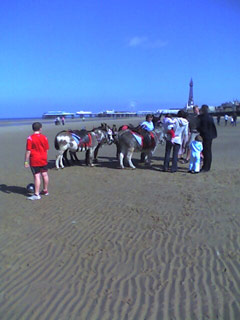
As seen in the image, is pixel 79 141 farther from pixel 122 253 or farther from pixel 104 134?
pixel 122 253

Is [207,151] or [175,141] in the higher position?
[175,141]

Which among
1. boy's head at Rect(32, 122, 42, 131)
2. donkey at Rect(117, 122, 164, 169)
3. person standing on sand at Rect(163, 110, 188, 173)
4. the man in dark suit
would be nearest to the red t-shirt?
boy's head at Rect(32, 122, 42, 131)

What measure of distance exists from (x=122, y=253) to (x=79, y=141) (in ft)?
24.4

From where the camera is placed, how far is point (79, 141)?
11.7 meters

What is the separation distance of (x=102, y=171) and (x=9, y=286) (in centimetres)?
764

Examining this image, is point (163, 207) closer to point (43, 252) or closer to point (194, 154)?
point (43, 252)

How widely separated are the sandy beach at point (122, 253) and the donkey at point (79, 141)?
10.1 ft

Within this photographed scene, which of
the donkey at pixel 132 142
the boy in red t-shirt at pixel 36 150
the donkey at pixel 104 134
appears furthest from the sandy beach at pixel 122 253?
the donkey at pixel 104 134

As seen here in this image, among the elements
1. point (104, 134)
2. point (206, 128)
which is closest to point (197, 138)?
point (206, 128)

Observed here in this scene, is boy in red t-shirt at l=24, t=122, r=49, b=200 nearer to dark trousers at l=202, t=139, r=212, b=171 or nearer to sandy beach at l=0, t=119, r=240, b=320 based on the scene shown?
sandy beach at l=0, t=119, r=240, b=320

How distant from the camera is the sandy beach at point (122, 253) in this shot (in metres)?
3.61

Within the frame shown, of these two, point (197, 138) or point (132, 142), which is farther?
point (132, 142)

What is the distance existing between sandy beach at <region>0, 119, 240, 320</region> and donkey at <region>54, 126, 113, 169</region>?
10.1ft

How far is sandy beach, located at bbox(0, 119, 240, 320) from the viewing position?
11.8 feet
